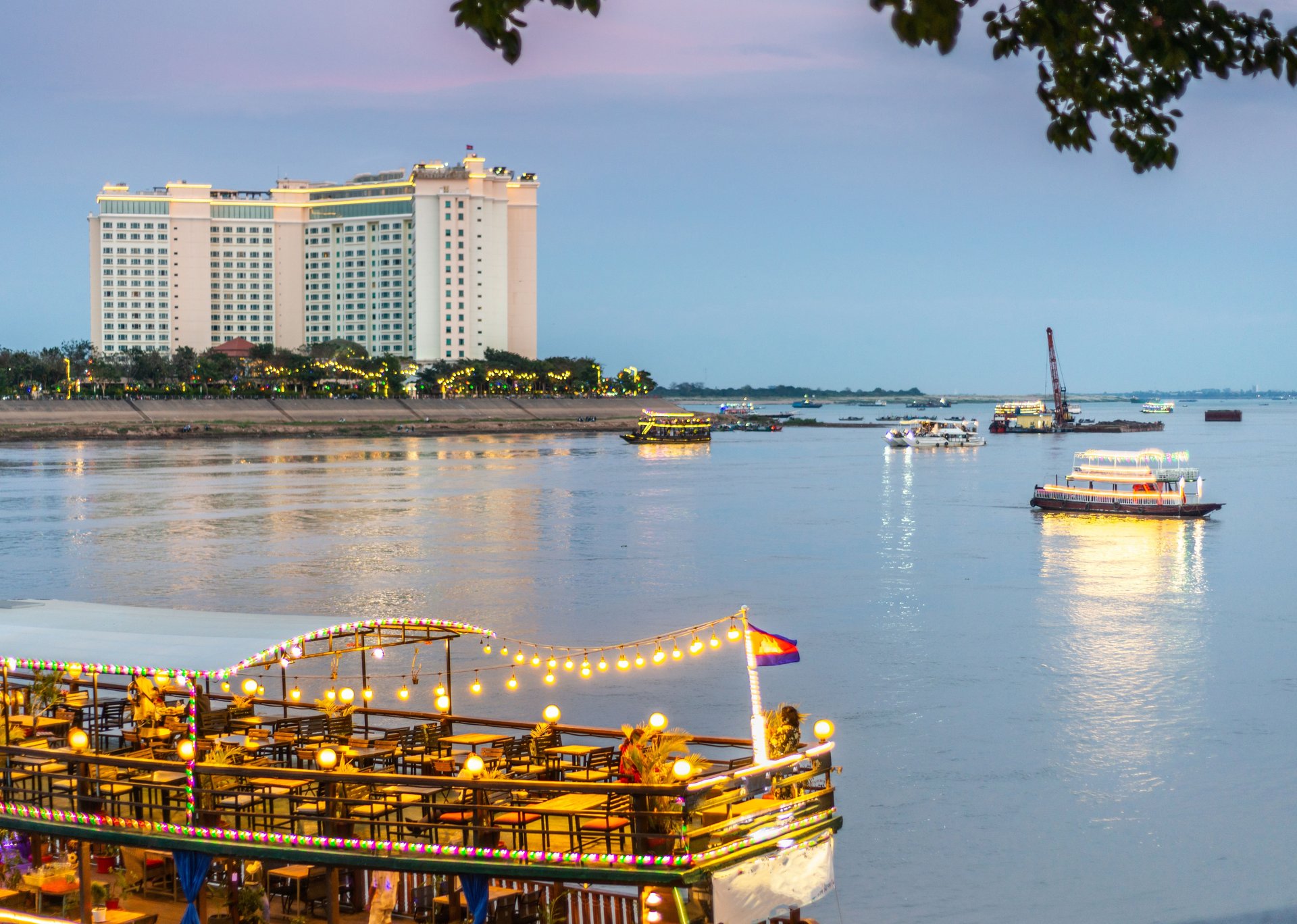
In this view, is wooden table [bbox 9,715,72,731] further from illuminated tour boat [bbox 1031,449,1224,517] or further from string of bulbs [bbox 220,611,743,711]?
illuminated tour boat [bbox 1031,449,1224,517]

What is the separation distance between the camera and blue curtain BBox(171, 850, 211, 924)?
11.1 m

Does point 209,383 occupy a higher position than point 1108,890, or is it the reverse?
point 209,383

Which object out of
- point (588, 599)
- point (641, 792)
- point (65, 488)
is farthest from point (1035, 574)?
point (65, 488)

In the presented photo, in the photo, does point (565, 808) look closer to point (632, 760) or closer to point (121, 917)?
point (632, 760)

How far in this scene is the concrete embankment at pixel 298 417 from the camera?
137 m

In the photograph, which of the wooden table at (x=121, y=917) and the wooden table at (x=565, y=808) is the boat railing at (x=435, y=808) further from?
the wooden table at (x=121, y=917)

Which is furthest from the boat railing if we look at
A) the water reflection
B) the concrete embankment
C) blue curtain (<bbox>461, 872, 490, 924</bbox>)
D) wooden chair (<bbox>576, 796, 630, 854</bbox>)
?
the concrete embankment

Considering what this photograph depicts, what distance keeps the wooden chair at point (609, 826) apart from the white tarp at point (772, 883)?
812mm

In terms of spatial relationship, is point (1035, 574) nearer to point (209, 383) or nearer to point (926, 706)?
point (926, 706)

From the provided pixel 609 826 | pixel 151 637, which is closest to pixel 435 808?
pixel 609 826

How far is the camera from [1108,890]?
16.7 m

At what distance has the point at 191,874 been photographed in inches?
444

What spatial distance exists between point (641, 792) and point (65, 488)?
70.7 metres

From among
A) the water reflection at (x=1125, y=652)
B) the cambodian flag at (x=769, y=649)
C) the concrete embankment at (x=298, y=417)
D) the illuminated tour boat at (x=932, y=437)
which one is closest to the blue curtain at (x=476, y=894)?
the cambodian flag at (x=769, y=649)
